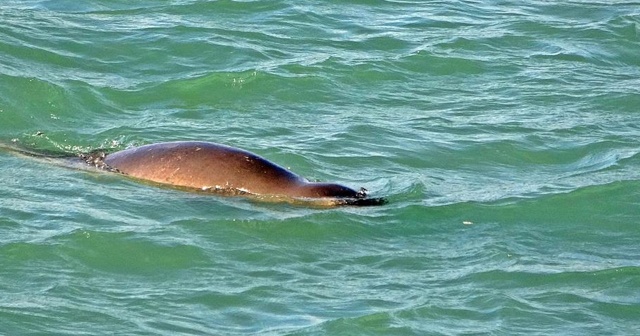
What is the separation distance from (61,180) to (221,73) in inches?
123

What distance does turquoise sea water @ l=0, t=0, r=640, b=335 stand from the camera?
6.96 m

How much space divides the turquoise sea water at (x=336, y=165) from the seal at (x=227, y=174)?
134 mm

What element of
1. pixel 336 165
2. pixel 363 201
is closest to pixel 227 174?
pixel 363 201

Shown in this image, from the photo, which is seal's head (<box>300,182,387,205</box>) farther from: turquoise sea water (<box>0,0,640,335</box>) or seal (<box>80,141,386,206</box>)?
turquoise sea water (<box>0,0,640,335</box>)

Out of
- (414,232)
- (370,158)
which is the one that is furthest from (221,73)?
(414,232)

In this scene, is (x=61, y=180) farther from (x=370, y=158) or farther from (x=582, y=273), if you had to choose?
(x=582, y=273)

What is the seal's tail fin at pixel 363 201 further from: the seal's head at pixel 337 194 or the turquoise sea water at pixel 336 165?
the turquoise sea water at pixel 336 165

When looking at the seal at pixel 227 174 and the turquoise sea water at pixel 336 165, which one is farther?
the seal at pixel 227 174

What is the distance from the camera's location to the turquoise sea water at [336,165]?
6957 mm

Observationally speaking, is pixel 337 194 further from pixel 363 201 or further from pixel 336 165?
pixel 336 165

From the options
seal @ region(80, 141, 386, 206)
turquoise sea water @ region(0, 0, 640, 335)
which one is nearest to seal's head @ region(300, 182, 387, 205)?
seal @ region(80, 141, 386, 206)

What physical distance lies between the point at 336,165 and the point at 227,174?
1.28 meters

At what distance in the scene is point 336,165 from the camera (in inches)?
386

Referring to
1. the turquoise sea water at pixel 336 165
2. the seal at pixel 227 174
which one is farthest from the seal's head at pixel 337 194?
the turquoise sea water at pixel 336 165
